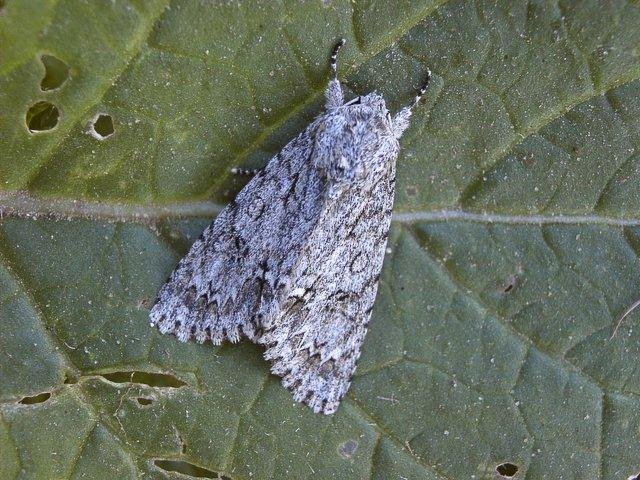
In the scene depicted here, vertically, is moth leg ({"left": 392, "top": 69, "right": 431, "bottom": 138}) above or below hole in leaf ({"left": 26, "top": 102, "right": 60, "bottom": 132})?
above

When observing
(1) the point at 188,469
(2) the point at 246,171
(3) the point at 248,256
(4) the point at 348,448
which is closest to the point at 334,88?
(2) the point at 246,171

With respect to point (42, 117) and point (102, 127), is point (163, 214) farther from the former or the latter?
point (42, 117)

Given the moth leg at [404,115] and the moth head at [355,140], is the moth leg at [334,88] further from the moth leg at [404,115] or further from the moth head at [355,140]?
the moth leg at [404,115]

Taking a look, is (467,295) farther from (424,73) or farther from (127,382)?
(127,382)

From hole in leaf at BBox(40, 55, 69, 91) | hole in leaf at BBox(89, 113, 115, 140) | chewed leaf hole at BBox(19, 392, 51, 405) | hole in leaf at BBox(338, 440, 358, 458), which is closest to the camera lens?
hole in leaf at BBox(40, 55, 69, 91)

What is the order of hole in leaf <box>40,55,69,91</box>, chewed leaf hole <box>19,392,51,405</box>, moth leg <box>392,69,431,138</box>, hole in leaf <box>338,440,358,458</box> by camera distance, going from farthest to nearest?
hole in leaf <box>338,440,358,458</box>
moth leg <box>392,69,431,138</box>
chewed leaf hole <box>19,392,51,405</box>
hole in leaf <box>40,55,69,91</box>

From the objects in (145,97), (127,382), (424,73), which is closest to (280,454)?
(127,382)

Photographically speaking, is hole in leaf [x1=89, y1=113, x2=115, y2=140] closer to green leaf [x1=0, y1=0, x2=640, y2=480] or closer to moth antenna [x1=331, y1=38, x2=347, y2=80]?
green leaf [x1=0, y1=0, x2=640, y2=480]

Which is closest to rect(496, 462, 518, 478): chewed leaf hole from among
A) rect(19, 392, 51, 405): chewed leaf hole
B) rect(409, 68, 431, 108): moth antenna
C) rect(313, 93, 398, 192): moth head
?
rect(313, 93, 398, 192): moth head
